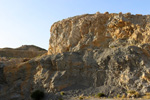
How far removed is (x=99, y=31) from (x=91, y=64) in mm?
5430

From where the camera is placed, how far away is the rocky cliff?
53.5 feet

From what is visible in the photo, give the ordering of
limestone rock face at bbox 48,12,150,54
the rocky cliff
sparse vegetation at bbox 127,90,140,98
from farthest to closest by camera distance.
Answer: limestone rock face at bbox 48,12,150,54
the rocky cliff
sparse vegetation at bbox 127,90,140,98

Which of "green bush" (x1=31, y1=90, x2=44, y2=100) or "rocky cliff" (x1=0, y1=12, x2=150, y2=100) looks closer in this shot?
"rocky cliff" (x1=0, y1=12, x2=150, y2=100)

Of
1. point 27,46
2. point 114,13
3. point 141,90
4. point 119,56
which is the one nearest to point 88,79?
point 119,56

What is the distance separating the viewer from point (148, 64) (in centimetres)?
1606

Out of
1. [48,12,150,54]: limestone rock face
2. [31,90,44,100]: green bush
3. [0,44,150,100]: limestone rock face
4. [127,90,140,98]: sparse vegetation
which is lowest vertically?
[31,90,44,100]: green bush

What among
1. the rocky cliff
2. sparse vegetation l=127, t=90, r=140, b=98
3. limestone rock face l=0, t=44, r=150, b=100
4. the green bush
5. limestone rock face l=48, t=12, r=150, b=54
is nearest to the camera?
sparse vegetation l=127, t=90, r=140, b=98

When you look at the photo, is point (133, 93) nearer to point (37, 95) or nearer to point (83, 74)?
point (83, 74)

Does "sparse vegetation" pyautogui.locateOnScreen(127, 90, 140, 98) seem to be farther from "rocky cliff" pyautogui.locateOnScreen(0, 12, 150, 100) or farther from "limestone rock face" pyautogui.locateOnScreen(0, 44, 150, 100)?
"limestone rock face" pyautogui.locateOnScreen(0, 44, 150, 100)

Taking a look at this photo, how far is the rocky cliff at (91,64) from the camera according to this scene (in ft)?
53.5

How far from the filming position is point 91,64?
18.4 meters

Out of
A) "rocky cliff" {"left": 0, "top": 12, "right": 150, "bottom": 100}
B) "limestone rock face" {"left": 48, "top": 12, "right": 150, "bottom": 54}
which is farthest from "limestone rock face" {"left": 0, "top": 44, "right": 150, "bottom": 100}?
"limestone rock face" {"left": 48, "top": 12, "right": 150, "bottom": 54}

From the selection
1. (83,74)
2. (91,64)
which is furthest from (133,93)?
(83,74)

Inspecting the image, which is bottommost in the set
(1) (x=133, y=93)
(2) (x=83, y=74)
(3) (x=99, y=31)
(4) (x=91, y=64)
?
(1) (x=133, y=93)
